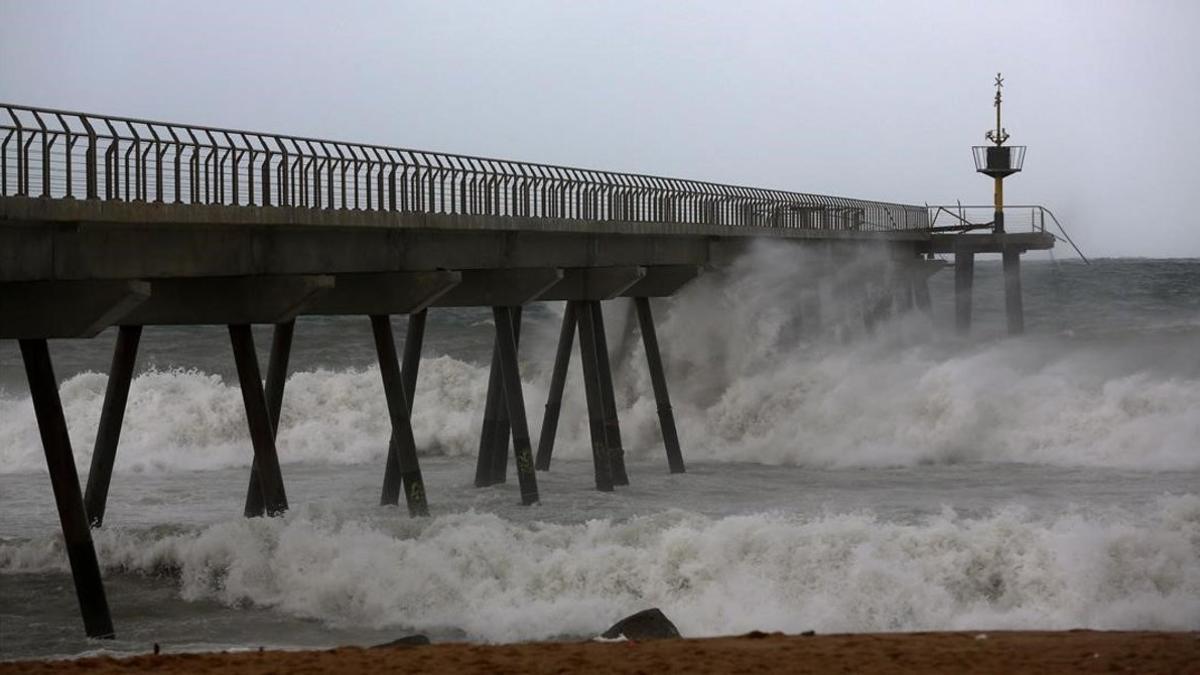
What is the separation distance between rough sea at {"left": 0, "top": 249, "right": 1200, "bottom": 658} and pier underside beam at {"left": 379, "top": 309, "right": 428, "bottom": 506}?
90 cm

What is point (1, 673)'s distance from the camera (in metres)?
15.0

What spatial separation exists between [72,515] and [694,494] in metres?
16.2

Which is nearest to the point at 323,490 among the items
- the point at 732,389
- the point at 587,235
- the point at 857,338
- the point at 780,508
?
the point at 587,235

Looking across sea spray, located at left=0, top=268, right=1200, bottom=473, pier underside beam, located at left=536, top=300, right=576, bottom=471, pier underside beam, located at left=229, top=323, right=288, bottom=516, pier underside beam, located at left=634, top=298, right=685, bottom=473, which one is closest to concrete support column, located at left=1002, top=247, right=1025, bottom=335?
sea spray, located at left=0, top=268, right=1200, bottom=473

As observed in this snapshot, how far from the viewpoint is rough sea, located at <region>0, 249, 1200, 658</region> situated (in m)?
21.3

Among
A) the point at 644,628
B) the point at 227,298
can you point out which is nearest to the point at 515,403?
the point at 227,298

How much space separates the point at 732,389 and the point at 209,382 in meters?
14.6

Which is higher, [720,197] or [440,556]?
[720,197]

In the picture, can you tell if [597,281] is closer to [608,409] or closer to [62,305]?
[608,409]

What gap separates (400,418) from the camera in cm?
2905

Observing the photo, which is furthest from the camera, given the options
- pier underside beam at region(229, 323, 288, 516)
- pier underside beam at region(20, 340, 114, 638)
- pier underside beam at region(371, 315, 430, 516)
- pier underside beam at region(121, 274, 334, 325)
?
pier underside beam at region(371, 315, 430, 516)

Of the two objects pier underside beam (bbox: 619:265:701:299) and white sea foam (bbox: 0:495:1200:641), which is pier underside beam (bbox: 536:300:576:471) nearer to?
pier underside beam (bbox: 619:265:701:299)

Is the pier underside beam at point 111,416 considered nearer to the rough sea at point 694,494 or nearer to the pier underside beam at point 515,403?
the rough sea at point 694,494

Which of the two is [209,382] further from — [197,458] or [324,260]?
[324,260]
